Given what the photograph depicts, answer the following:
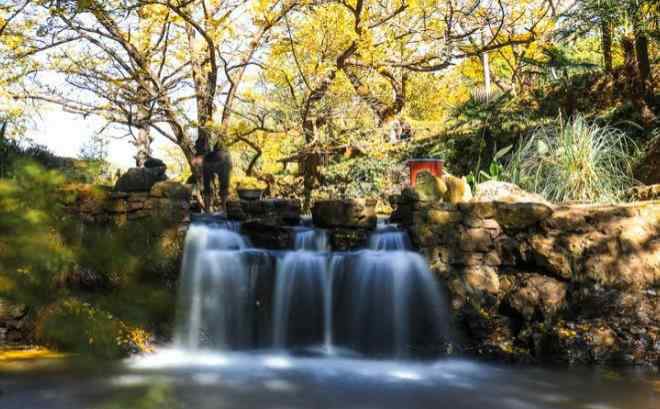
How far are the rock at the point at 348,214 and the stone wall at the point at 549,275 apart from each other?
0.52 meters

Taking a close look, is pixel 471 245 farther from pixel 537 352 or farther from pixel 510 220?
pixel 537 352

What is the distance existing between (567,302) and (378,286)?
1949mm

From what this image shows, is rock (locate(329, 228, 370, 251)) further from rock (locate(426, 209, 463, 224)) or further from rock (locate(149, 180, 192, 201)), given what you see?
rock (locate(149, 180, 192, 201))

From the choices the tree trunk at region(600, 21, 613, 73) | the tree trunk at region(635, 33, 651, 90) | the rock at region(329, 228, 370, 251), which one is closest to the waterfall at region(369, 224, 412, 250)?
the rock at region(329, 228, 370, 251)

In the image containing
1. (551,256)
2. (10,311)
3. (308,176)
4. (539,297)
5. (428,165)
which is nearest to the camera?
(10,311)

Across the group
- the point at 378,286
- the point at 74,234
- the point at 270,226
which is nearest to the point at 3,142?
the point at 74,234

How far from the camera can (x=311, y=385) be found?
198 inches

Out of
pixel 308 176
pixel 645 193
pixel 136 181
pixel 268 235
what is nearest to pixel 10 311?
pixel 136 181

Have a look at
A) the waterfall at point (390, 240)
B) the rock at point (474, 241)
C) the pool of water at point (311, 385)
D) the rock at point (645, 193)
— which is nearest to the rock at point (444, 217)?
the rock at point (474, 241)

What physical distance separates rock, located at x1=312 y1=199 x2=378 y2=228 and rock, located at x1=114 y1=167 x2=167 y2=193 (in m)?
2.03

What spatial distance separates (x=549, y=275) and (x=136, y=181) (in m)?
4.65

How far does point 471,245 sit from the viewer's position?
6.73 metres

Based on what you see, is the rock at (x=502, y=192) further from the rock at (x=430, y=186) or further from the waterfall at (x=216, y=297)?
the waterfall at (x=216, y=297)

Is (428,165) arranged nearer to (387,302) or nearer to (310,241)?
(310,241)
